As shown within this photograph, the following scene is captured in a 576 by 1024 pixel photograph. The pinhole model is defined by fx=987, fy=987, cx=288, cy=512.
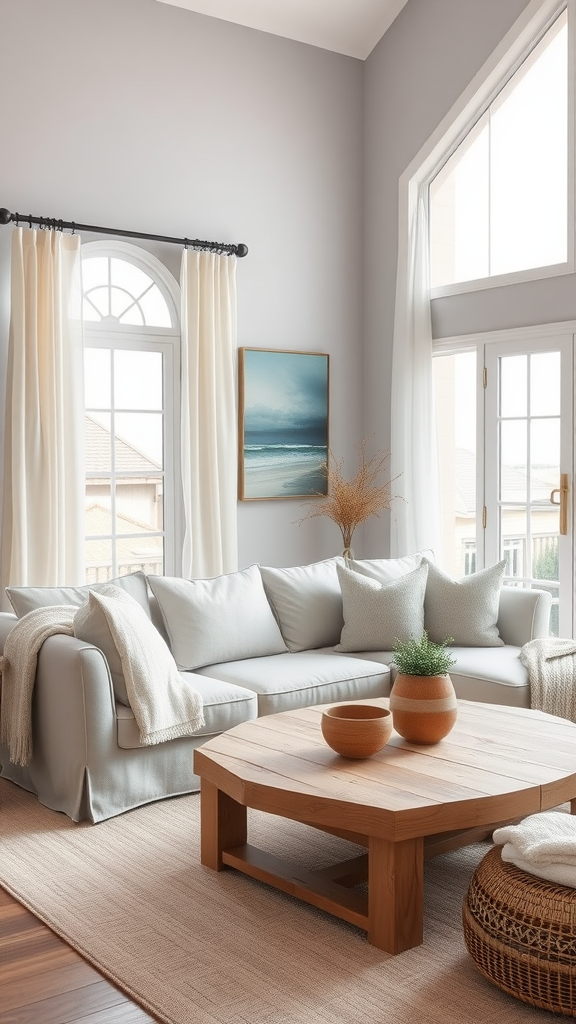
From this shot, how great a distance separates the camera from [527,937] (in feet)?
7.29

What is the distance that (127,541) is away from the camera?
5539 millimetres

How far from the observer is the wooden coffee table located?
2.55 meters

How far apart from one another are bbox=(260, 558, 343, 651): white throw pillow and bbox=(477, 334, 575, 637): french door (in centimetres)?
136

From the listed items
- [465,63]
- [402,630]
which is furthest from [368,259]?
[402,630]

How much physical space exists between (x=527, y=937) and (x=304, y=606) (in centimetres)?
260

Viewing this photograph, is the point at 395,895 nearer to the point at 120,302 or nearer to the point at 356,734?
the point at 356,734

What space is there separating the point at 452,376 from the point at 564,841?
660 cm

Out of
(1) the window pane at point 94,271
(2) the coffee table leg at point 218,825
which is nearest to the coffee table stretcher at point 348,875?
(2) the coffee table leg at point 218,825

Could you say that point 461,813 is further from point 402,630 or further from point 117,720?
point 402,630

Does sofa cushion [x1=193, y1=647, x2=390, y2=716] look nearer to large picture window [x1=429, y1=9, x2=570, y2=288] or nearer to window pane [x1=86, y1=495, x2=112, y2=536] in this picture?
window pane [x1=86, y1=495, x2=112, y2=536]

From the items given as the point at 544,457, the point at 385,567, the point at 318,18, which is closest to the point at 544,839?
the point at 385,567

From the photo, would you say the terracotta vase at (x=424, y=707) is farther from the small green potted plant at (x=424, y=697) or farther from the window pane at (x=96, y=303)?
the window pane at (x=96, y=303)

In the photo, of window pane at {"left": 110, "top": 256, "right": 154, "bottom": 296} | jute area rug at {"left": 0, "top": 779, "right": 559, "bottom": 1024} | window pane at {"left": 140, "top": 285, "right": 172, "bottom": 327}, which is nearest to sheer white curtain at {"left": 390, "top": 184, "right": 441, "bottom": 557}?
window pane at {"left": 140, "top": 285, "right": 172, "bottom": 327}

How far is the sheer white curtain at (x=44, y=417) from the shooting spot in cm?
491
